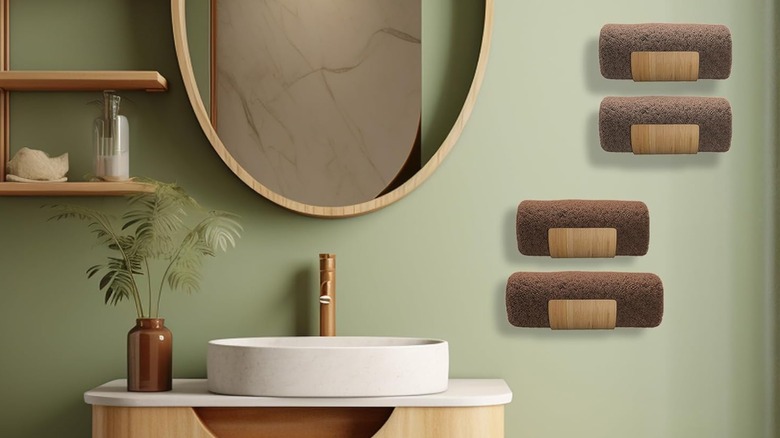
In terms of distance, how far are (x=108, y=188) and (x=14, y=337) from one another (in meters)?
0.41

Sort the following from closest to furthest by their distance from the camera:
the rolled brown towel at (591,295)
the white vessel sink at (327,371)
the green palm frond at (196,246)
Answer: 1. the white vessel sink at (327,371)
2. the green palm frond at (196,246)
3. the rolled brown towel at (591,295)

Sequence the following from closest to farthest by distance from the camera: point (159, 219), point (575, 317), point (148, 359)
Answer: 1. point (148, 359)
2. point (159, 219)
3. point (575, 317)

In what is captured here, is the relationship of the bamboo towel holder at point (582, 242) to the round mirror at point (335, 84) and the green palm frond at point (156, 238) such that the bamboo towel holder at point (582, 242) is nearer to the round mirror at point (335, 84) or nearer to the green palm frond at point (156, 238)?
the round mirror at point (335, 84)

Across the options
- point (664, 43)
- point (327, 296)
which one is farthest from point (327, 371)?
point (664, 43)

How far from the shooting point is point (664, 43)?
203cm

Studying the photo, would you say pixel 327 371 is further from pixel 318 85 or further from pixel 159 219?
pixel 318 85

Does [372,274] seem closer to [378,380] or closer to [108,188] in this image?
[378,380]

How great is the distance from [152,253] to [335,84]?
52 centimetres

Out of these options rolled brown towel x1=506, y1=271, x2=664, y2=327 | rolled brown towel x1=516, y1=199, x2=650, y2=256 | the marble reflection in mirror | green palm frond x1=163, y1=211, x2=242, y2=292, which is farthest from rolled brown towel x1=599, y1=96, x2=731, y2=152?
green palm frond x1=163, y1=211, x2=242, y2=292

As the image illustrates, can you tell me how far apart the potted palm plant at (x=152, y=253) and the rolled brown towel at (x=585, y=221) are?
1.98 feet

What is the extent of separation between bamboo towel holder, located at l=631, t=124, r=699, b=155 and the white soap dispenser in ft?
3.44

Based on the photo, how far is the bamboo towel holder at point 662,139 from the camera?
2025 millimetres

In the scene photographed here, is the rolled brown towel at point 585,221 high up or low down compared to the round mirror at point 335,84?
down

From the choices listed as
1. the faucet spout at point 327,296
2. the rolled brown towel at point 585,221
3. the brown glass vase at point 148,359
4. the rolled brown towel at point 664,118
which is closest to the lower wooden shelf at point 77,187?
the brown glass vase at point 148,359
